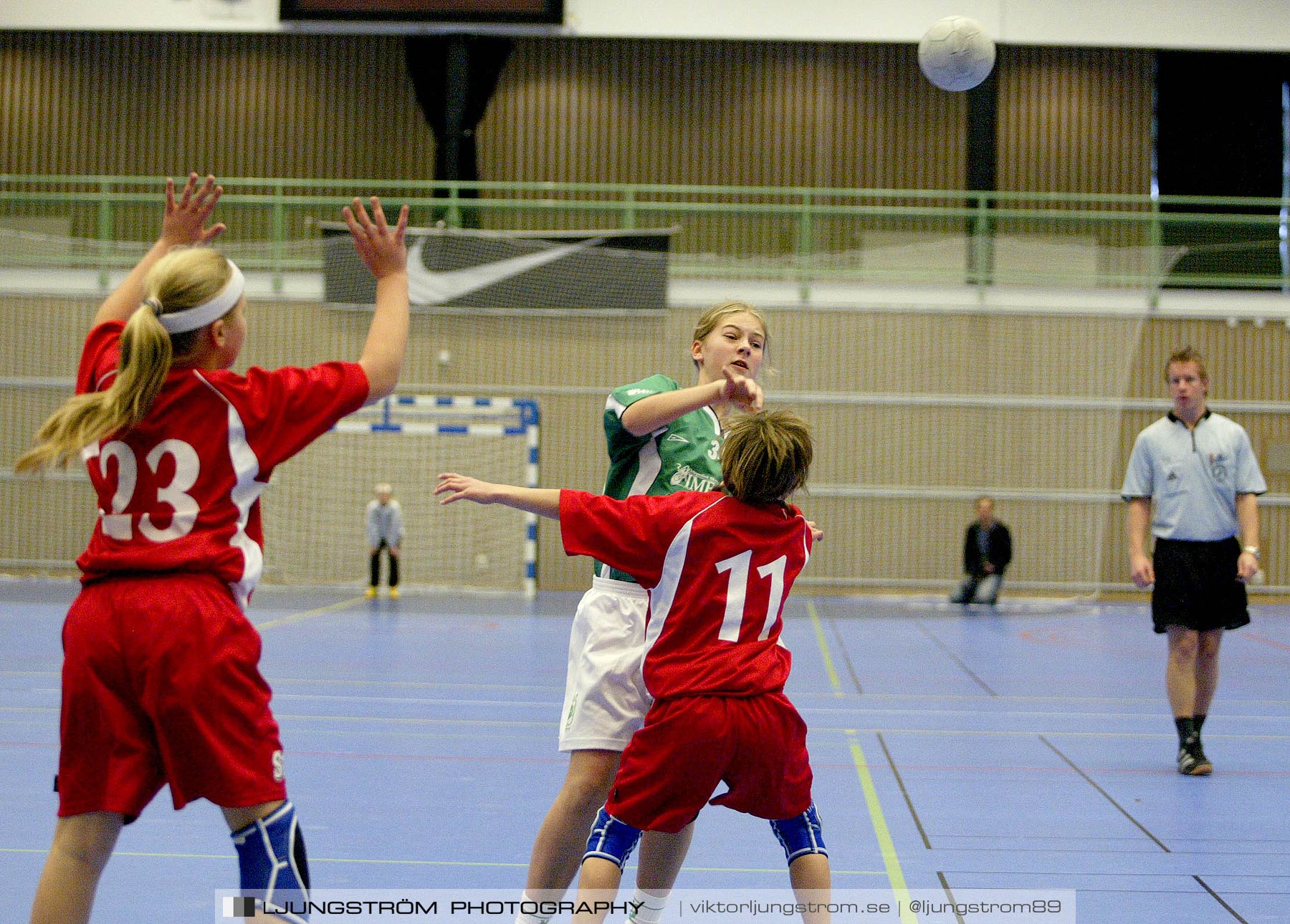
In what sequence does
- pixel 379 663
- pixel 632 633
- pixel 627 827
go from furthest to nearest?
pixel 379 663 < pixel 632 633 < pixel 627 827

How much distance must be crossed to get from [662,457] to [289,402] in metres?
1.11

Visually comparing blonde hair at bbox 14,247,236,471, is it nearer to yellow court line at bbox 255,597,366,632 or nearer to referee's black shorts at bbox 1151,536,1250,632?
referee's black shorts at bbox 1151,536,1250,632

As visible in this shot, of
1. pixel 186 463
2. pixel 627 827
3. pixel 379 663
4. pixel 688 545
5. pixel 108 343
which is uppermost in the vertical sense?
pixel 108 343

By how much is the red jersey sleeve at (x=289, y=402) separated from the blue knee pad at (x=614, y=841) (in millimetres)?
1074

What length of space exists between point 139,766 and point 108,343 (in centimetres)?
85

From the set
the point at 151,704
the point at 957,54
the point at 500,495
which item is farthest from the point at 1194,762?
the point at 957,54

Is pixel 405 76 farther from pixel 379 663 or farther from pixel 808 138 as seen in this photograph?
pixel 379 663

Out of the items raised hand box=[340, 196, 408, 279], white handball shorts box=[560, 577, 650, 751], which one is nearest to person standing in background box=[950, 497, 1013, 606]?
white handball shorts box=[560, 577, 650, 751]

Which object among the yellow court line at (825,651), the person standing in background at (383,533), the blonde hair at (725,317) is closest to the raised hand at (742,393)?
the blonde hair at (725,317)

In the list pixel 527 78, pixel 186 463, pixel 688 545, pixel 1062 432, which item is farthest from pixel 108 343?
pixel 527 78

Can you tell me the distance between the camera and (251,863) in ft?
7.19

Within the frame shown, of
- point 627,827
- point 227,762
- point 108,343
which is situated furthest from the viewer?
point 627,827

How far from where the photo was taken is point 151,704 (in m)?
2.12

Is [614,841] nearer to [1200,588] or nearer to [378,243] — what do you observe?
[378,243]
